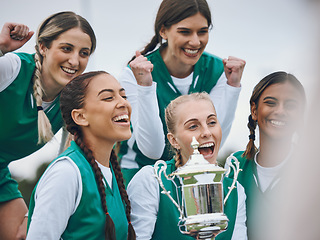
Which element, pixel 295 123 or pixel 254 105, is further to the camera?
pixel 254 105

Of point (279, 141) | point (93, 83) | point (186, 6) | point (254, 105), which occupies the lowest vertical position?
point (279, 141)

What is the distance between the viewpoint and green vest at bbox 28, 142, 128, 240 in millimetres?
2010

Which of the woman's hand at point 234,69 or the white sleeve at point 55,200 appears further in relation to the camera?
the woman's hand at point 234,69

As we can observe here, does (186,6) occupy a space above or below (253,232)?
above

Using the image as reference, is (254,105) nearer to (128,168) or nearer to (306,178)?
(128,168)

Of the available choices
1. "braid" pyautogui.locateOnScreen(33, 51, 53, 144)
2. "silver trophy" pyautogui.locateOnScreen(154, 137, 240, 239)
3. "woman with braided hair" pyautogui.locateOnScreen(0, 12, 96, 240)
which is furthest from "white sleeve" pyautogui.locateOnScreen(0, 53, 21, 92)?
"silver trophy" pyautogui.locateOnScreen(154, 137, 240, 239)

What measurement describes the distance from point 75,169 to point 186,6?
4.61 feet

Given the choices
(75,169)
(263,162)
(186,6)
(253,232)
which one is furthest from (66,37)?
(253,232)

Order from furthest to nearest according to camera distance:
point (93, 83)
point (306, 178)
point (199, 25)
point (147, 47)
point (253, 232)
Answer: point (147, 47) < point (199, 25) < point (253, 232) < point (93, 83) < point (306, 178)

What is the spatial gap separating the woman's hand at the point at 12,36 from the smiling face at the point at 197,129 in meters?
1.11

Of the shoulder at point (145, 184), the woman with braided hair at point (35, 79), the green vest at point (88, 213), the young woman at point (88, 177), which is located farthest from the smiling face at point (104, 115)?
the woman with braided hair at point (35, 79)

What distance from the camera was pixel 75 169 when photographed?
80.9 inches

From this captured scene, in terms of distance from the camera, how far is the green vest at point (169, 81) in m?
2.95

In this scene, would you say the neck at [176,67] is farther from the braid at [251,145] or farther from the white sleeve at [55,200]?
the white sleeve at [55,200]
